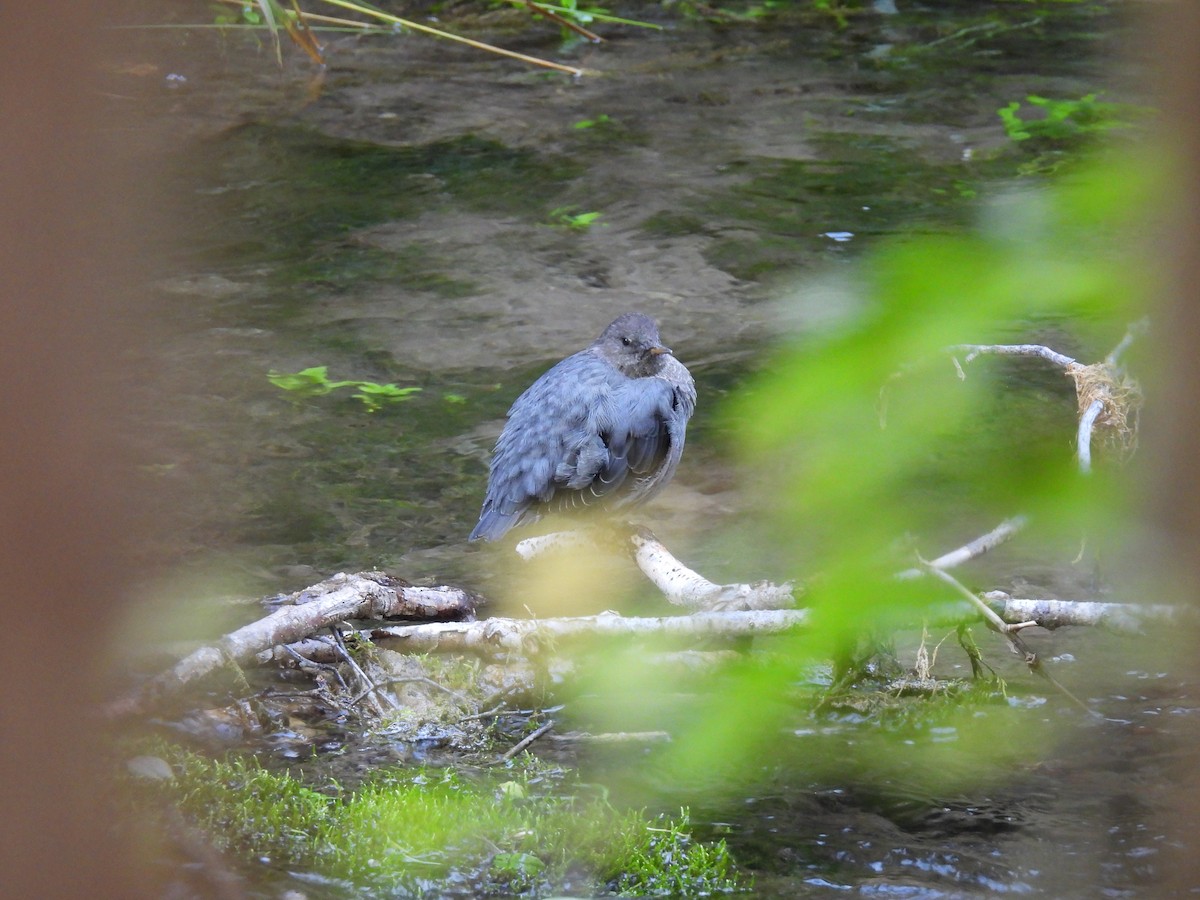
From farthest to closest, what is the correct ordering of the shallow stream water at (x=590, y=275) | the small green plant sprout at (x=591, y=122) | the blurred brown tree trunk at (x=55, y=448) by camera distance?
the small green plant sprout at (x=591, y=122) → the shallow stream water at (x=590, y=275) → the blurred brown tree trunk at (x=55, y=448)

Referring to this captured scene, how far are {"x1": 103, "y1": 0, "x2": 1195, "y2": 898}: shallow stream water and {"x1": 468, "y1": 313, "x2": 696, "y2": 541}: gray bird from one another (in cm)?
40

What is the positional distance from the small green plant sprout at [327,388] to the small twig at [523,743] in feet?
8.92

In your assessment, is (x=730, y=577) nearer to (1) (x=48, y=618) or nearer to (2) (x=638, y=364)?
(2) (x=638, y=364)

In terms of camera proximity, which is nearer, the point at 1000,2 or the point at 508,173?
the point at 508,173

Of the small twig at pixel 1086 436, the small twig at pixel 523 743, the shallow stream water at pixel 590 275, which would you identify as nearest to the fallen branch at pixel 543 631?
the small twig at pixel 523 743

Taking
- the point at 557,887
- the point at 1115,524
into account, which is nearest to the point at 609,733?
the point at 557,887

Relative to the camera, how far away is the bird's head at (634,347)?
455 cm

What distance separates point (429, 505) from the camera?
17.1 feet

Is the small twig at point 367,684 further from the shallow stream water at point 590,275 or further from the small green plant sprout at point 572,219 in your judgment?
the small green plant sprout at point 572,219

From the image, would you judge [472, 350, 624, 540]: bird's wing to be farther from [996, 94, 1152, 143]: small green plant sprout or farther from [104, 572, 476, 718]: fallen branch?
[996, 94, 1152, 143]: small green plant sprout

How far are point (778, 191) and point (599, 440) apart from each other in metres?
4.53

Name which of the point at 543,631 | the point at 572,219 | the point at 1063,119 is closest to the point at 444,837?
the point at 543,631

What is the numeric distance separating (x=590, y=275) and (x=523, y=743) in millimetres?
4323

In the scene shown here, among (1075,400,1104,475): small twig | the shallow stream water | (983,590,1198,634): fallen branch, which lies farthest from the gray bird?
(1075,400,1104,475): small twig
